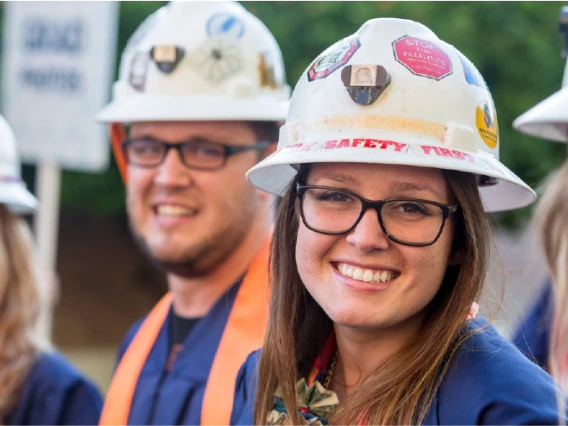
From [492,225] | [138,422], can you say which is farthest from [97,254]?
[492,225]

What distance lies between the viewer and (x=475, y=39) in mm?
9703

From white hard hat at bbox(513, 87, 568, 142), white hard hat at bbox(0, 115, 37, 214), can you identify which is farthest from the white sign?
white hard hat at bbox(513, 87, 568, 142)

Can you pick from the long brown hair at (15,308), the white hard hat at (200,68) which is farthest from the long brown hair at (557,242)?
the long brown hair at (15,308)

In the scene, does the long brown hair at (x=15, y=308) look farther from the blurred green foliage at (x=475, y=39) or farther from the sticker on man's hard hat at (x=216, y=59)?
the blurred green foliage at (x=475, y=39)

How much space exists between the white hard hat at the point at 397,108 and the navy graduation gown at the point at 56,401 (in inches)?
77.0

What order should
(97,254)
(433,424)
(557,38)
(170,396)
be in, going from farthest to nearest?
(97,254)
(557,38)
(170,396)
(433,424)

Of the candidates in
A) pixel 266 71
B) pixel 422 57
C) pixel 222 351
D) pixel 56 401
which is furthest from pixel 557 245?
pixel 56 401

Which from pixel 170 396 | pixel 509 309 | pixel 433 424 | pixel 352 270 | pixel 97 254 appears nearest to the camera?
pixel 433 424

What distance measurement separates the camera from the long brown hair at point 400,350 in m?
2.60

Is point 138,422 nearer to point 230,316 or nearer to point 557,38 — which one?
point 230,316

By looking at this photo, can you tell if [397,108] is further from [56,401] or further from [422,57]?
[56,401]

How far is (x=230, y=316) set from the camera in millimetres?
3830

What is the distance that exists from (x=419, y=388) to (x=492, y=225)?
1.85 ft

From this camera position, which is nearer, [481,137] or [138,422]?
[481,137]
